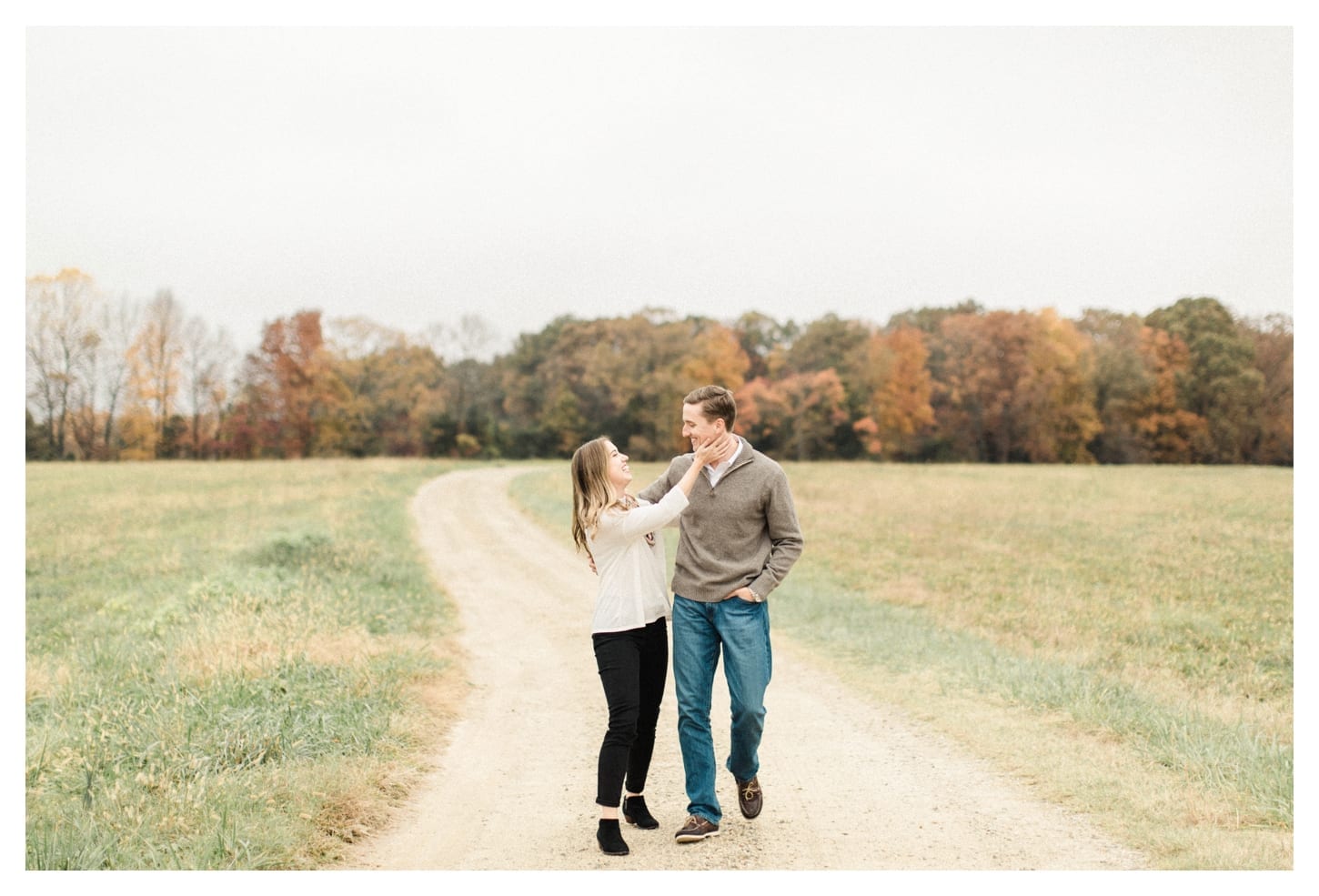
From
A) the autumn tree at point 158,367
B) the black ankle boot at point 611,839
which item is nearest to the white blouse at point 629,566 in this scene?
the black ankle boot at point 611,839

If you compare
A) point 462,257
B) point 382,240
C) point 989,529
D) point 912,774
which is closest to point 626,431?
point 462,257

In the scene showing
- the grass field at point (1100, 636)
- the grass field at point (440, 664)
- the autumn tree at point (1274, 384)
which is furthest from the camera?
the autumn tree at point (1274, 384)

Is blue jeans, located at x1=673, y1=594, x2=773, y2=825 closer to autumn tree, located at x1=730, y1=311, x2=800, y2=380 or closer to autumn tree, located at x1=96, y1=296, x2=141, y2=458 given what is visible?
autumn tree, located at x1=96, y1=296, x2=141, y2=458

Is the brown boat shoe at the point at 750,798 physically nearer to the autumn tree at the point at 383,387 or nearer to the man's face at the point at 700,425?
the man's face at the point at 700,425

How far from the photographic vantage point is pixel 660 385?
38156mm

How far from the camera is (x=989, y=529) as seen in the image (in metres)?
21.0

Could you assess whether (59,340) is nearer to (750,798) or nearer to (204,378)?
(204,378)

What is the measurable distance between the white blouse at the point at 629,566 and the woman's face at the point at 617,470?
13 centimetres

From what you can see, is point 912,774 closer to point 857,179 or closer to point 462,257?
point 857,179

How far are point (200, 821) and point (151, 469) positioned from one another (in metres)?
30.3

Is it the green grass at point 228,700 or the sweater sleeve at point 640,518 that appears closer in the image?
the sweater sleeve at point 640,518

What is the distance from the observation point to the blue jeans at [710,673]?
4.66 m

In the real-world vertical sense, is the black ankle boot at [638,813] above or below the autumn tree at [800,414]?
below

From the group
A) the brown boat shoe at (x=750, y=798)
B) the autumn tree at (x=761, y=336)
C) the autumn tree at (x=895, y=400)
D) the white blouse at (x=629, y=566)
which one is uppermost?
the autumn tree at (x=761, y=336)
